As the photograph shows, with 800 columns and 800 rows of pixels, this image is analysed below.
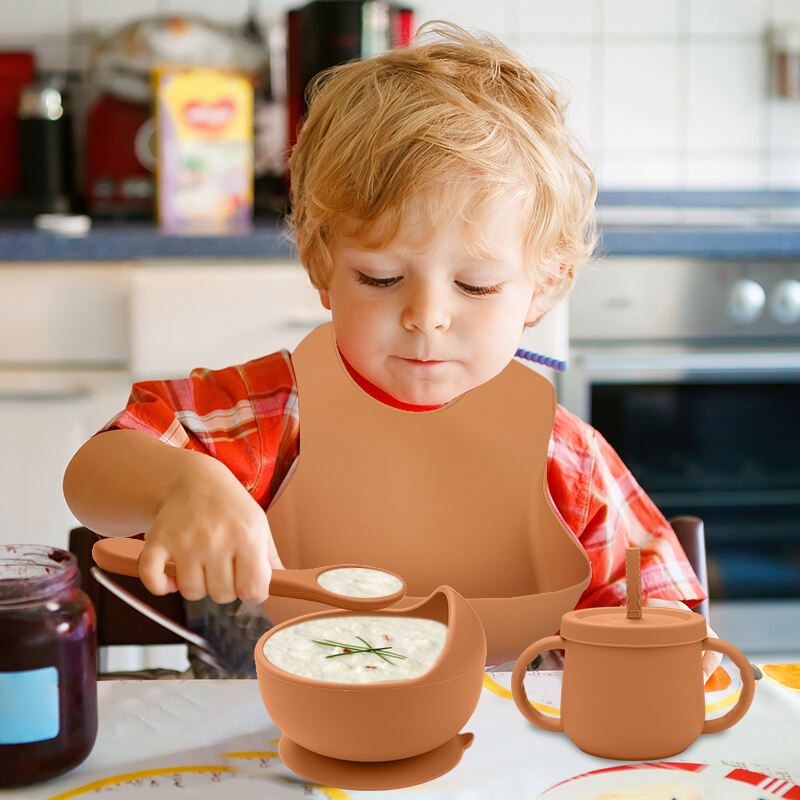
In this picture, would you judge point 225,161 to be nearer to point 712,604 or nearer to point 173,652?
point 173,652

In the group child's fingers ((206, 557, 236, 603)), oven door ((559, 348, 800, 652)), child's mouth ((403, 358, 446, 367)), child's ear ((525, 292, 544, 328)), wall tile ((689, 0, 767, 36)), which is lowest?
oven door ((559, 348, 800, 652))

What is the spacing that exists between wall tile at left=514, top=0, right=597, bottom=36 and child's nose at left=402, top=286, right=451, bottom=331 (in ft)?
5.11

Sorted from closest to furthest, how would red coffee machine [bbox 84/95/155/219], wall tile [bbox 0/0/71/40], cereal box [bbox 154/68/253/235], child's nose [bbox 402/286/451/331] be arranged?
child's nose [bbox 402/286/451/331] < cereal box [bbox 154/68/253/235] < red coffee machine [bbox 84/95/155/219] < wall tile [bbox 0/0/71/40]

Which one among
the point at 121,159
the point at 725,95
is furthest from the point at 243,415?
the point at 725,95

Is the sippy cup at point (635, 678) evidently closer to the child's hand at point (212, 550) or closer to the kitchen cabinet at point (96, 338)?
the child's hand at point (212, 550)

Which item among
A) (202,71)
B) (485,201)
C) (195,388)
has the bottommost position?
(195,388)

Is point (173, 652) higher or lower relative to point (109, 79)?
lower

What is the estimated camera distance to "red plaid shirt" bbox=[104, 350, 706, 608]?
74cm

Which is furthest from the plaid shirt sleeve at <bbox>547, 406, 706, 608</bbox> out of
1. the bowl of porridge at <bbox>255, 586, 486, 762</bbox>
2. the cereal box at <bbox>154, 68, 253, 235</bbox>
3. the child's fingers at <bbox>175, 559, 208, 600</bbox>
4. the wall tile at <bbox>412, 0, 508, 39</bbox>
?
the wall tile at <bbox>412, 0, 508, 39</bbox>

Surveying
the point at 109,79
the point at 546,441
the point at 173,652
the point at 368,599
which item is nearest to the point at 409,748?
the point at 368,599

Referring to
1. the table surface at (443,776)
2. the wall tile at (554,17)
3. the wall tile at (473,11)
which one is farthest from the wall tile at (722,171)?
the table surface at (443,776)

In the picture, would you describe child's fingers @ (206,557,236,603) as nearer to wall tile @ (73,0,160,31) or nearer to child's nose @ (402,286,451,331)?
child's nose @ (402,286,451,331)

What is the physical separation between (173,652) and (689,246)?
2.99ft

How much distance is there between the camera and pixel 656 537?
0.78 metres
